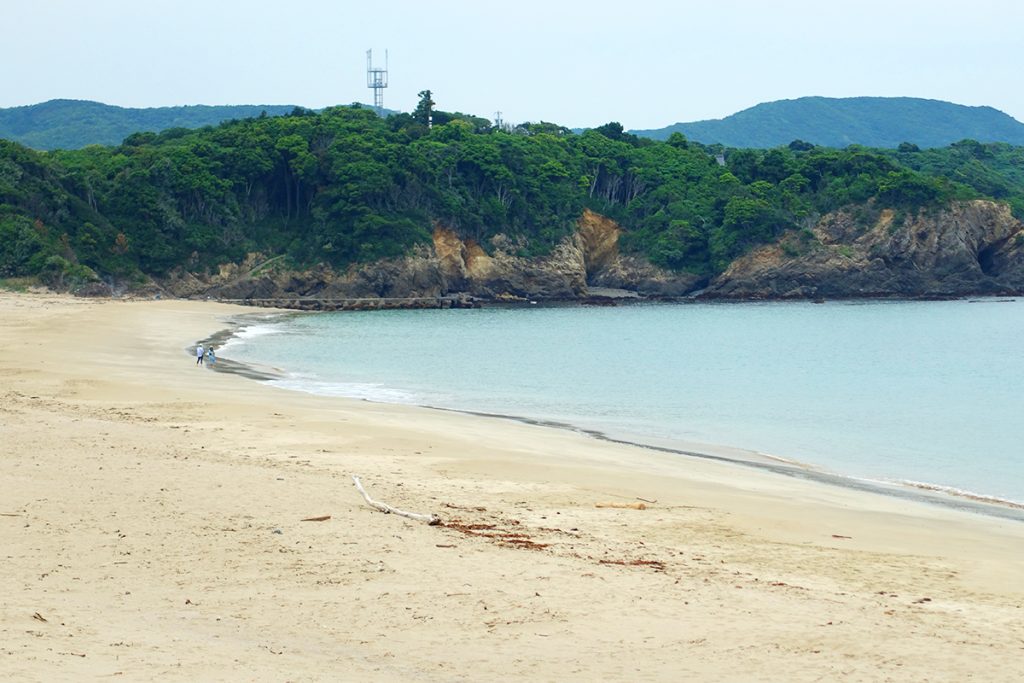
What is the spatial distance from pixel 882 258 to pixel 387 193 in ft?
131

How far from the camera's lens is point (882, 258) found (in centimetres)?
8375

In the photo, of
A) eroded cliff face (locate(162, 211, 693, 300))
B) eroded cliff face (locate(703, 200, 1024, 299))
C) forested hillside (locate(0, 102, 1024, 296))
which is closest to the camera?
forested hillside (locate(0, 102, 1024, 296))

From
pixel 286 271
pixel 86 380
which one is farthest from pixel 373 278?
pixel 86 380

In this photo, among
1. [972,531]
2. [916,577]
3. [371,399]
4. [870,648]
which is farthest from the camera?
[371,399]

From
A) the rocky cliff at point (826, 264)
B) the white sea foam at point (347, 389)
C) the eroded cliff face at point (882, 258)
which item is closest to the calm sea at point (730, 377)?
the white sea foam at point (347, 389)

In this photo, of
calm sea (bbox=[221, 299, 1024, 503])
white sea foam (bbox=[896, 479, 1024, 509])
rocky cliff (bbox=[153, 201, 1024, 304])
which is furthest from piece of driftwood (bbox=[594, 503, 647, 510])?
rocky cliff (bbox=[153, 201, 1024, 304])

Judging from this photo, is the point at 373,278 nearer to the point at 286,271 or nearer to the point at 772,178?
the point at 286,271

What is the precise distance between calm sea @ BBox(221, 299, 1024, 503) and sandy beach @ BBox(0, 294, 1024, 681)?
6.09 meters

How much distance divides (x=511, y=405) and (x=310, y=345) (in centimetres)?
1815

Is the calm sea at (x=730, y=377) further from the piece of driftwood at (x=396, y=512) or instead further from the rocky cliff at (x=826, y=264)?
the rocky cliff at (x=826, y=264)

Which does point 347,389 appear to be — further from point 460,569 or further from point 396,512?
point 460,569

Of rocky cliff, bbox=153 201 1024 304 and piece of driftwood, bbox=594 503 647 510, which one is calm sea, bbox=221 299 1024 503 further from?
rocky cliff, bbox=153 201 1024 304

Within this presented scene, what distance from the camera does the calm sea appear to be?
2055 cm

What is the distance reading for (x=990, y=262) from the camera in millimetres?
87312
